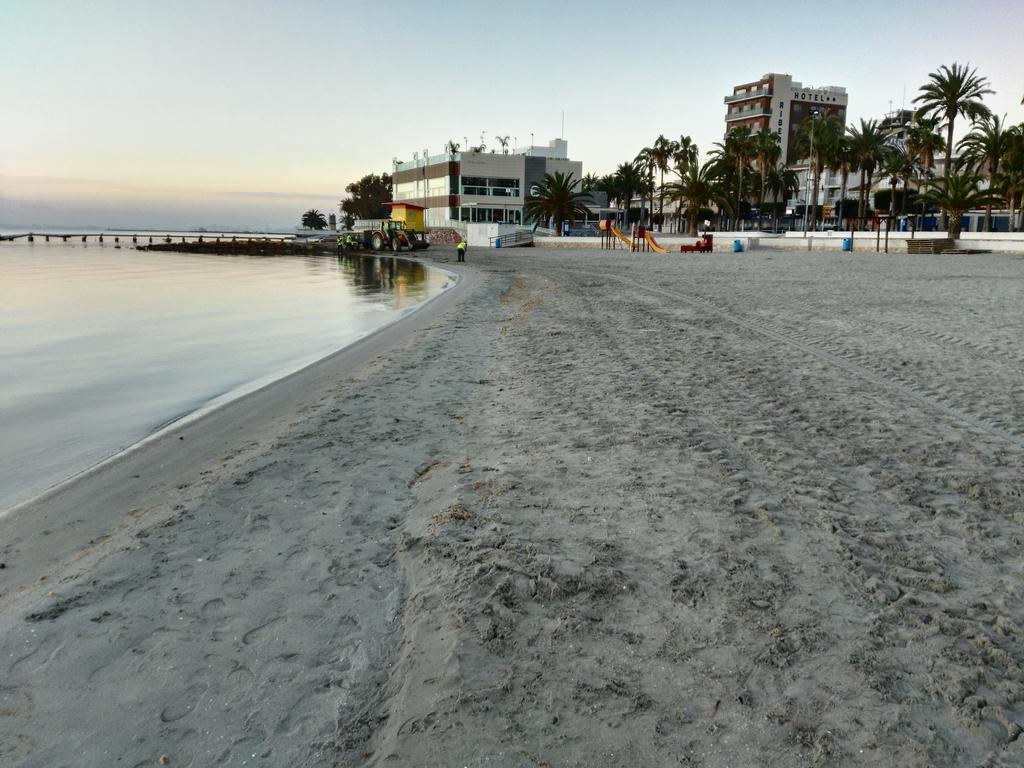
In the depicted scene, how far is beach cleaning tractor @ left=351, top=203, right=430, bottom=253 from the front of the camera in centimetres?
5497

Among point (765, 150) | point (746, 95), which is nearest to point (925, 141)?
point (765, 150)

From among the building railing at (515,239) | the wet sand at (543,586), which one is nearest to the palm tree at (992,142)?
the building railing at (515,239)

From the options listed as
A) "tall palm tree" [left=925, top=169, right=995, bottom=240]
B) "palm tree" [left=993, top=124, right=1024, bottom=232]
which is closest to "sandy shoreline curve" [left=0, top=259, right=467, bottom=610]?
"tall palm tree" [left=925, top=169, right=995, bottom=240]

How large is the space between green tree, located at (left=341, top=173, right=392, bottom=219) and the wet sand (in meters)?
114

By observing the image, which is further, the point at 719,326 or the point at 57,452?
the point at 719,326

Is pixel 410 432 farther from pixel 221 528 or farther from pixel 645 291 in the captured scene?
pixel 645 291

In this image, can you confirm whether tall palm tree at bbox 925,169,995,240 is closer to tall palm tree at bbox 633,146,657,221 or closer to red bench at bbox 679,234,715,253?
red bench at bbox 679,234,715,253

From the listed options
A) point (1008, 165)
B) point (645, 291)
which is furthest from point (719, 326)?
point (1008, 165)

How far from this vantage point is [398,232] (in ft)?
179

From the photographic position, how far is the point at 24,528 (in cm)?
465

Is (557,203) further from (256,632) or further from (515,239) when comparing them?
(256,632)

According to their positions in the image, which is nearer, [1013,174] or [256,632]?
[256,632]

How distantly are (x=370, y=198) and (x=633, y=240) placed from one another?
77.7m

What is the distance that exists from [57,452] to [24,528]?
2.48m
